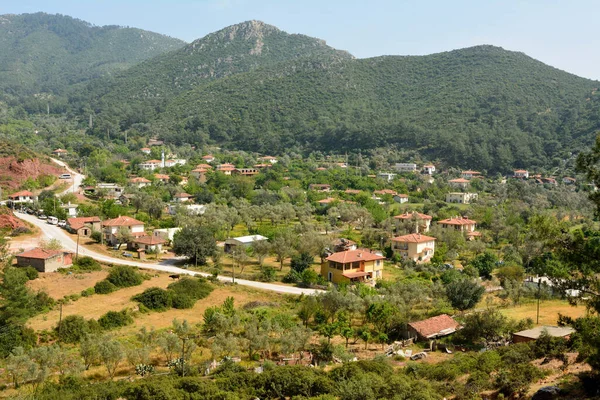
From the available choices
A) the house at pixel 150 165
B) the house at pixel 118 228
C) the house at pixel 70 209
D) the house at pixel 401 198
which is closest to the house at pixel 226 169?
the house at pixel 150 165

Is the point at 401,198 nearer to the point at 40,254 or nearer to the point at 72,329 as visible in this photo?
the point at 40,254

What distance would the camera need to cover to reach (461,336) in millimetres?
23375

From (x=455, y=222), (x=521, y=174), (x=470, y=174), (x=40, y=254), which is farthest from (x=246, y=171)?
(x=40, y=254)

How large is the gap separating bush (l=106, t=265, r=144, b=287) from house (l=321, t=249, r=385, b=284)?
12.1 m

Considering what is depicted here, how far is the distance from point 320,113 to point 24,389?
404 ft

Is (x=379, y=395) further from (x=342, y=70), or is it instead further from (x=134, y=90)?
(x=134, y=90)

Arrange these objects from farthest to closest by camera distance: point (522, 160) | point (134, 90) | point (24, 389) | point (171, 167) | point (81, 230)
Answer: point (134, 90), point (522, 160), point (171, 167), point (81, 230), point (24, 389)

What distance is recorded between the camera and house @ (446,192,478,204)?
7631 cm

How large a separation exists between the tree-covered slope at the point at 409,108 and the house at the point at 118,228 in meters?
76.9

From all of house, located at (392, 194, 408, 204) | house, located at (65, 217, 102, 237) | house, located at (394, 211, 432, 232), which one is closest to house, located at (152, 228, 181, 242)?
house, located at (65, 217, 102, 237)

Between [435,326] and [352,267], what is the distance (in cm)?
1075

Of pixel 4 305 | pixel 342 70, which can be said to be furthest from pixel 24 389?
pixel 342 70

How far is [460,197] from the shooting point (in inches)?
3019

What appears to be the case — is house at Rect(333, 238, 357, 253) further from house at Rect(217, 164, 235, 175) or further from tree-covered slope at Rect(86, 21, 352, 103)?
tree-covered slope at Rect(86, 21, 352, 103)
